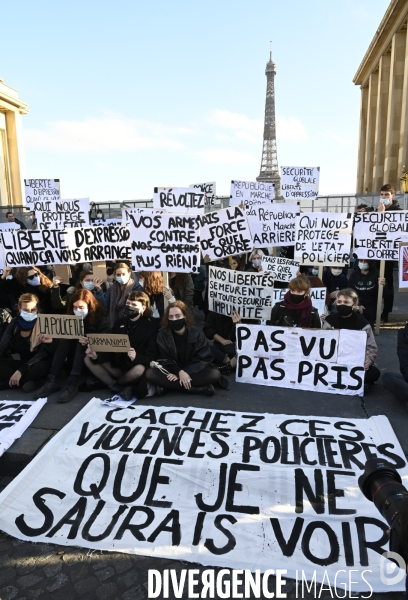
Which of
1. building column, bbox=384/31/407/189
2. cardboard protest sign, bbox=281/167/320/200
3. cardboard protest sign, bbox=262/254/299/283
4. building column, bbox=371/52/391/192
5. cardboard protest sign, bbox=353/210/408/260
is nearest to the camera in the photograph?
cardboard protest sign, bbox=353/210/408/260

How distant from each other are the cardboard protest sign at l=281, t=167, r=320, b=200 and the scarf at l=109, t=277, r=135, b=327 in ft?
26.3

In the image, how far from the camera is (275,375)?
5602 millimetres

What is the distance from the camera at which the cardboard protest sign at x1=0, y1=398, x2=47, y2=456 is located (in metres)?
4.32

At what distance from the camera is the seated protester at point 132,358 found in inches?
209

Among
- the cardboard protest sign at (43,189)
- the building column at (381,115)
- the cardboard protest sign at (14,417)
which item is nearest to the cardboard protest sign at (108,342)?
the cardboard protest sign at (14,417)

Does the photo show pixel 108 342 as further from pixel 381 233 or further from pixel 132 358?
pixel 381 233

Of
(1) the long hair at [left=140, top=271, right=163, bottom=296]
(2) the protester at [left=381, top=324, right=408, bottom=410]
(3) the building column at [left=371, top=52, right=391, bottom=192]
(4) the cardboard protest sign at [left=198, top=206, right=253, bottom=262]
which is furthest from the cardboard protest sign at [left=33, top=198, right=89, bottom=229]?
(3) the building column at [left=371, top=52, right=391, bottom=192]

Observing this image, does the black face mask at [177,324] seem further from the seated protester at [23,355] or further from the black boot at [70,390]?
the seated protester at [23,355]

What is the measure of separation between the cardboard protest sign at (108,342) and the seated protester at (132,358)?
10cm

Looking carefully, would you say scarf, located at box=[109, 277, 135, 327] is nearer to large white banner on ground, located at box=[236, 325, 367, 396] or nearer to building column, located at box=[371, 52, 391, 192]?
large white banner on ground, located at box=[236, 325, 367, 396]

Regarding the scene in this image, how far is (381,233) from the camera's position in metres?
7.51

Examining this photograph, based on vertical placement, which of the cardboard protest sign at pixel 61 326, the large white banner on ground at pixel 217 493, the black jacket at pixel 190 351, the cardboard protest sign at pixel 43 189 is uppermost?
the cardboard protest sign at pixel 43 189

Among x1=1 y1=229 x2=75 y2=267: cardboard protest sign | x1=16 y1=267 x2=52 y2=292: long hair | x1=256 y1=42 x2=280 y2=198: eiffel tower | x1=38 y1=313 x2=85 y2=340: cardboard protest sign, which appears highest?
x1=256 y1=42 x2=280 y2=198: eiffel tower

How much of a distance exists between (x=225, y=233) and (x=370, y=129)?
40.7 meters
